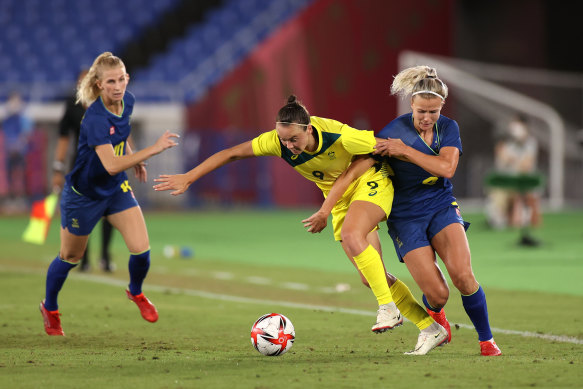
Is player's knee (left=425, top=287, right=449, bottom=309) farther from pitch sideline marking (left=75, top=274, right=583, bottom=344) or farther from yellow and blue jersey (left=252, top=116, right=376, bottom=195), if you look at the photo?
yellow and blue jersey (left=252, top=116, right=376, bottom=195)

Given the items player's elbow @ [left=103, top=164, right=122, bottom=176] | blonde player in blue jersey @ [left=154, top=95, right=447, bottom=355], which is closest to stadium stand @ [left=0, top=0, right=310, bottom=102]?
player's elbow @ [left=103, top=164, right=122, bottom=176]

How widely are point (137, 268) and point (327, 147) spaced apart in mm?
2170

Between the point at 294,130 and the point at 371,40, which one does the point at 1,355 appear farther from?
the point at 371,40

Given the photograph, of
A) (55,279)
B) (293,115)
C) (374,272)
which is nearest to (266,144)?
(293,115)

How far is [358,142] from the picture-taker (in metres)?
6.88

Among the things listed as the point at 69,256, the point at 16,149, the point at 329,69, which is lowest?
the point at 69,256

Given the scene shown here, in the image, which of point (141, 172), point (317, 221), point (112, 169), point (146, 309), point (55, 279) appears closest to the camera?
point (317, 221)

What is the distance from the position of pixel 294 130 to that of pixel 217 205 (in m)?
20.6

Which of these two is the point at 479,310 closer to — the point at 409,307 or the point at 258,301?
the point at 409,307

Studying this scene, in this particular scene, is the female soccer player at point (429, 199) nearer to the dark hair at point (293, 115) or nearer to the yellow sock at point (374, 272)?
the yellow sock at point (374, 272)

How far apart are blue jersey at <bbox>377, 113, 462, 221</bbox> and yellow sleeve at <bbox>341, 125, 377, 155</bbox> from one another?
12 centimetres

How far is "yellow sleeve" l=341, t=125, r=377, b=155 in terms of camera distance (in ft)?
22.5

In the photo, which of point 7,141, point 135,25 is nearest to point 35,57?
point 135,25

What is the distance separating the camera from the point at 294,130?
22.0 feet
